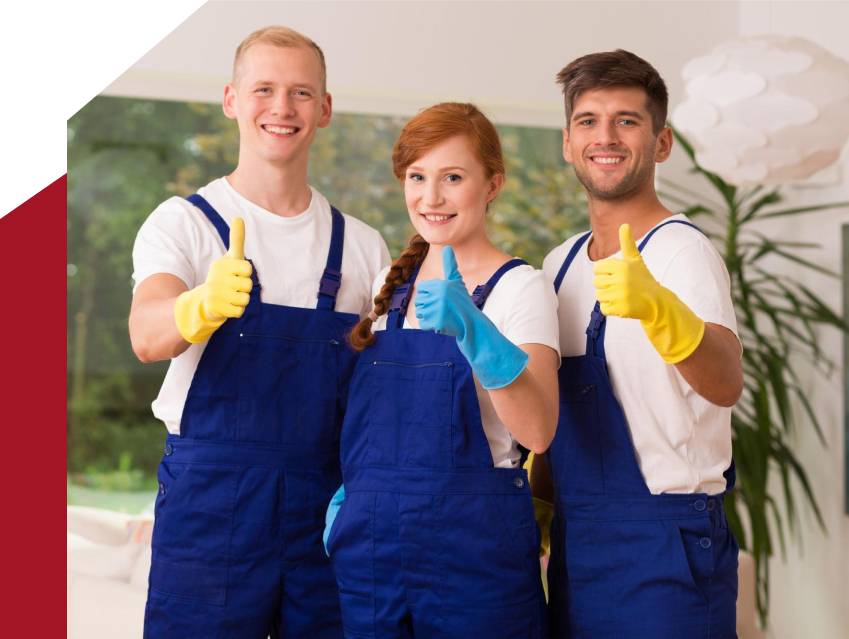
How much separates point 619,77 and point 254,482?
1024mm

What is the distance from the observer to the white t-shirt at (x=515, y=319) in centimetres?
173

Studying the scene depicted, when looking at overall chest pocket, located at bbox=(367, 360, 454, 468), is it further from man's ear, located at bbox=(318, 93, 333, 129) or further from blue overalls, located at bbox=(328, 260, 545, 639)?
man's ear, located at bbox=(318, 93, 333, 129)

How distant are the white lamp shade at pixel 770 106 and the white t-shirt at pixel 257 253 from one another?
1.10 metres

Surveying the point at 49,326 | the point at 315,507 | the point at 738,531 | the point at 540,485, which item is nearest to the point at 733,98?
the point at 540,485

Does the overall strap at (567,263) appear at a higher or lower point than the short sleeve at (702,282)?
higher

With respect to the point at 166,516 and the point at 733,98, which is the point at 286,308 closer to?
the point at 166,516

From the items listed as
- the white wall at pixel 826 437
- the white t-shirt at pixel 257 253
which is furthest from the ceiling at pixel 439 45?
the white t-shirt at pixel 257 253

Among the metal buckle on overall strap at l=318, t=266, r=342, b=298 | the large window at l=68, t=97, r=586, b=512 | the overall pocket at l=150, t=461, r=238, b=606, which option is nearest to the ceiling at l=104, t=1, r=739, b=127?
the large window at l=68, t=97, r=586, b=512

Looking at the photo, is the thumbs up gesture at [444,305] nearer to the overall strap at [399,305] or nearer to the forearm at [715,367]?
the overall strap at [399,305]

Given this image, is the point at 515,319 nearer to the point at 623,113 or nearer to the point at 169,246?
the point at 623,113

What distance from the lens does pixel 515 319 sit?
1.75m

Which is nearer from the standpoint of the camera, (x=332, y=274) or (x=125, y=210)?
(x=332, y=274)

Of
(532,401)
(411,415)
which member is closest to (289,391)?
(411,415)

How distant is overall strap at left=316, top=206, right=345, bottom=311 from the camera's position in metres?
2.00
